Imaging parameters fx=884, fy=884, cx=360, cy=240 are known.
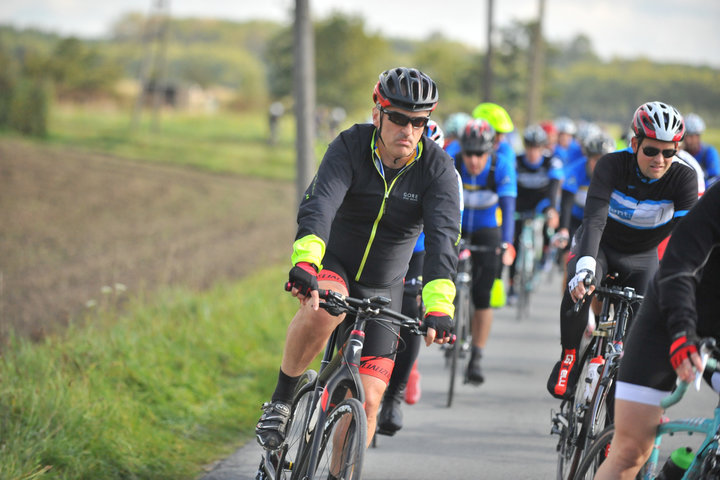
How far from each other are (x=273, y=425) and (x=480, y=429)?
8.55 feet

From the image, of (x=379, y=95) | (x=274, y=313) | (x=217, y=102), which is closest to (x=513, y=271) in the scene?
(x=274, y=313)

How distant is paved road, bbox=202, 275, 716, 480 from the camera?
5730 mm

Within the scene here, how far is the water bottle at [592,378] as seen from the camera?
15.9 feet

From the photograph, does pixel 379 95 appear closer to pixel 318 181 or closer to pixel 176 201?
pixel 318 181

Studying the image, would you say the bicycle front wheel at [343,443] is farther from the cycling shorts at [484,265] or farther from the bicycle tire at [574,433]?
the cycling shorts at [484,265]

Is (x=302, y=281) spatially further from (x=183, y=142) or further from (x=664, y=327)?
(x=183, y=142)

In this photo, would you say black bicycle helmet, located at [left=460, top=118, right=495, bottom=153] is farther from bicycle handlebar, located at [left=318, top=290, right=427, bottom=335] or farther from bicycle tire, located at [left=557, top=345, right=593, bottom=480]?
bicycle handlebar, located at [left=318, top=290, right=427, bottom=335]

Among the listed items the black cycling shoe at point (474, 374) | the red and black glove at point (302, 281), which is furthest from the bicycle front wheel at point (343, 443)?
the black cycling shoe at point (474, 374)

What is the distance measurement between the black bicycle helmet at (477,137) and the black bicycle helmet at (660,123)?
120 inches

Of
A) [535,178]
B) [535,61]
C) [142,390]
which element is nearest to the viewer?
[142,390]

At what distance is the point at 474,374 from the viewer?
786 cm

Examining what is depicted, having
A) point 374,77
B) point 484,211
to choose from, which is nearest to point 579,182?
point 484,211

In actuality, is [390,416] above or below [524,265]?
above

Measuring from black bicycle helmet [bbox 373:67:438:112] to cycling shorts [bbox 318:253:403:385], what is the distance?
86cm
